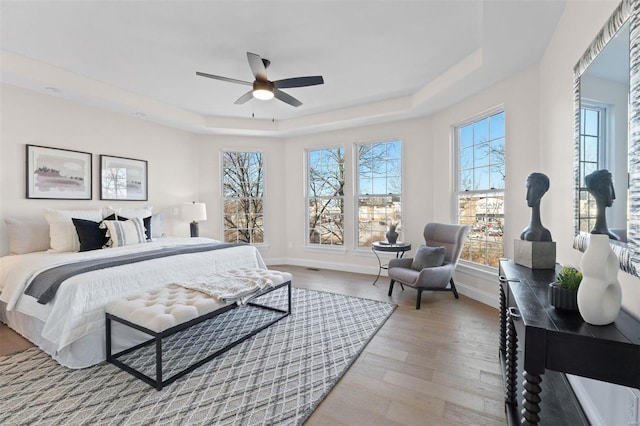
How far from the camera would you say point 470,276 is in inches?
151

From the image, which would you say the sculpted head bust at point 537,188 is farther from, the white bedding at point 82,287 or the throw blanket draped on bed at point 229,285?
the white bedding at point 82,287

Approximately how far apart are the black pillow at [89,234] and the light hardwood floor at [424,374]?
3.29ft

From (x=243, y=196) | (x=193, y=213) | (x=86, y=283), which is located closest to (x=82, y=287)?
(x=86, y=283)

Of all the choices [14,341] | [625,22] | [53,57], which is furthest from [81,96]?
[625,22]

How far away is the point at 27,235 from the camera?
3.26 metres

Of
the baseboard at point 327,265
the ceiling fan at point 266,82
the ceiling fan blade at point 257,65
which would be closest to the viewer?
the ceiling fan blade at point 257,65

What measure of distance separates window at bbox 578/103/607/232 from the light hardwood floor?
124 cm

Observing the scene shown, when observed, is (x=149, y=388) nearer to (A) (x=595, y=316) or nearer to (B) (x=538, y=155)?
(A) (x=595, y=316)

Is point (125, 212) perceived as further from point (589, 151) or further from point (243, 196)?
point (589, 151)

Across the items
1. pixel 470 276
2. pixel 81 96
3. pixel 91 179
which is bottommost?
pixel 470 276

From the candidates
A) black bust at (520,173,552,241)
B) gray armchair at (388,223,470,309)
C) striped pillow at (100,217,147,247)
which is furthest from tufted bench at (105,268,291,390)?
black bust at (520,173,552,241)

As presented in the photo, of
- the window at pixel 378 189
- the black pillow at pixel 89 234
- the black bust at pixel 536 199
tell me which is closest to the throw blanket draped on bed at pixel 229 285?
the black pillow at pixel 89 234

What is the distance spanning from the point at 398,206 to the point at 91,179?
4.71 meters

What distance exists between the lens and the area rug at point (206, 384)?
66.2 inches
